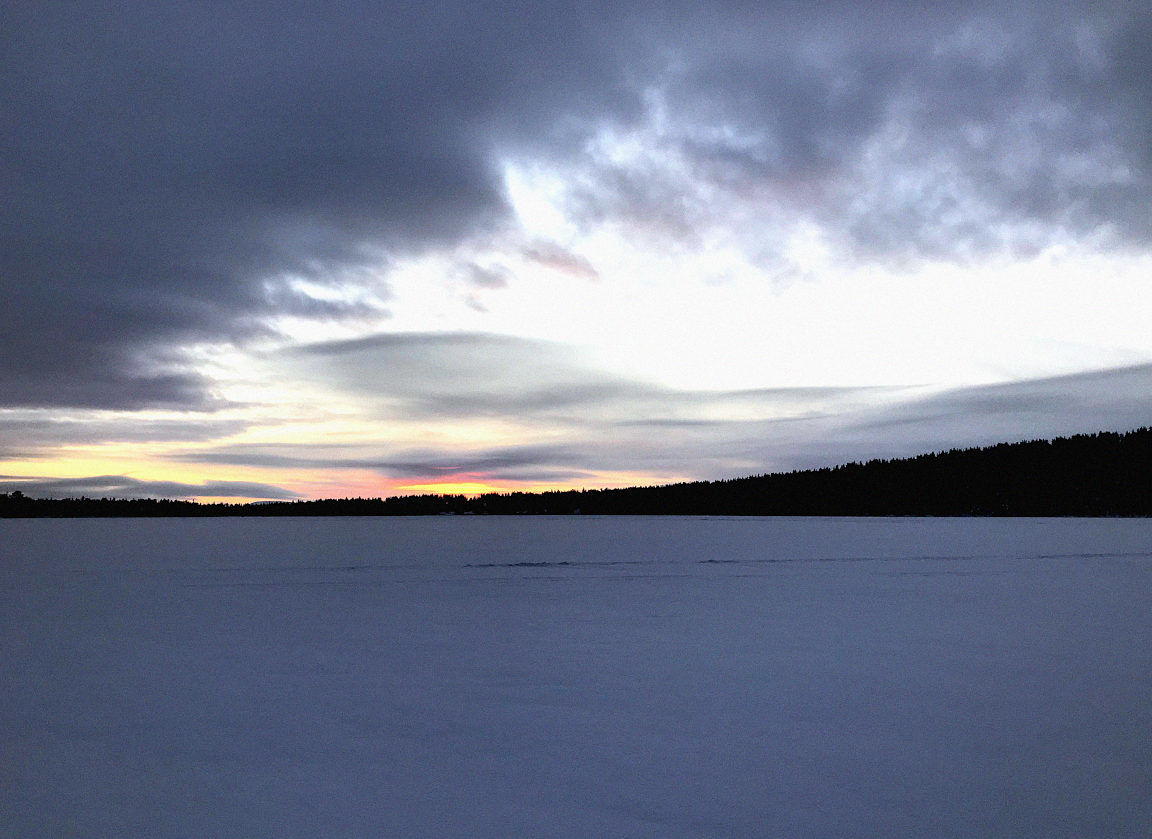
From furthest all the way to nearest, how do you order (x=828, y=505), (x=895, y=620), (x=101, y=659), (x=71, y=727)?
(x=828, y=505), (x=895, y=620), (x=101, y=659), (x=71, y=727)

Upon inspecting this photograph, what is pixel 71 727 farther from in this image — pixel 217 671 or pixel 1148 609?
pixel 1148 609

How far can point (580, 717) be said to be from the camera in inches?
325

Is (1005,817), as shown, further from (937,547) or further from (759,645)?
(937,547)

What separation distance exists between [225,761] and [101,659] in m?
5.75

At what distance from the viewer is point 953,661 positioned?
35.8 ft

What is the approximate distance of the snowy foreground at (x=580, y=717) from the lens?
5855mm

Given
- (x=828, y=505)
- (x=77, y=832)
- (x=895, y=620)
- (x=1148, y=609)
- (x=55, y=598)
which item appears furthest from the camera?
(x=828, y=505)

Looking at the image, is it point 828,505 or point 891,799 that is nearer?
point 891,799

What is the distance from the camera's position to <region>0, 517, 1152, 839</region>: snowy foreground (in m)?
5.86

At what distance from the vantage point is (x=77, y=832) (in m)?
5.62

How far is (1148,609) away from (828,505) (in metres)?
141

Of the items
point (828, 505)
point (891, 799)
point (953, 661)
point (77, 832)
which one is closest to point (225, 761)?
point (77, 832)

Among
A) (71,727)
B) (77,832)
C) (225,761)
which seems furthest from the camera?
(71,727)

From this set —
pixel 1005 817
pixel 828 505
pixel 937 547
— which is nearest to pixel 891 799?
pixel 1005 817
